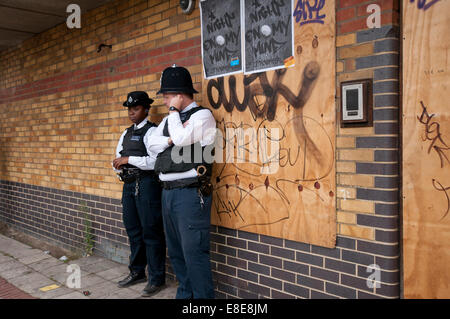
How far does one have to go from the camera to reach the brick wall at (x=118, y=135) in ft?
8.02

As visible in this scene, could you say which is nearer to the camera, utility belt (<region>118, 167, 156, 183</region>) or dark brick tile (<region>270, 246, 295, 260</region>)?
dark brick tile (<region>270, 246, 295, 260</region>)

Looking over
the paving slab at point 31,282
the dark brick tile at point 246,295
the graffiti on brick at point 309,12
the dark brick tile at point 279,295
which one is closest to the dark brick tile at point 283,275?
the dark brick tile at point 279,295

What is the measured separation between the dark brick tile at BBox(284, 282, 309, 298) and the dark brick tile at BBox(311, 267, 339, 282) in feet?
0.52

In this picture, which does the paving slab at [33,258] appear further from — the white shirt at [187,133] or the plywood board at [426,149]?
the plywood board at [426,149]

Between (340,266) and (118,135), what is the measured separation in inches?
121

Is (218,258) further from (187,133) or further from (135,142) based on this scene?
(135,142)

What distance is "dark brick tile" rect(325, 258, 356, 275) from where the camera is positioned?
8.58ft

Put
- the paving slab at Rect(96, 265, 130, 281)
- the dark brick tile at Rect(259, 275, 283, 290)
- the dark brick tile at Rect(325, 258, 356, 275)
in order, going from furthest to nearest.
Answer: the paving slab at Rect(96, 265, 130, 281)
the dark brick tile at Rect(259, 275, 283, 290)
the dark brick tile at Rect(325, 258, 356, 275)

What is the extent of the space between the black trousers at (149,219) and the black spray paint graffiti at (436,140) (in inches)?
96.9

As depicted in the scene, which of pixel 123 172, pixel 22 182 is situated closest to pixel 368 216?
pixel 123 172

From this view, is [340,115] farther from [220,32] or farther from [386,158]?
[220,32]

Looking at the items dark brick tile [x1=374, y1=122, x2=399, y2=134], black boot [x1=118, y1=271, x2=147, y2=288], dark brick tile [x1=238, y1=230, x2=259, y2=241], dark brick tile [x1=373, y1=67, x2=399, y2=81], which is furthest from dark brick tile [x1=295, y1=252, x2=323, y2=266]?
black boot [x1=118, y1=271, x2=147, y2=288]

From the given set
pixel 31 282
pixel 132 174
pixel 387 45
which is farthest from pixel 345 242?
pixel 31 282

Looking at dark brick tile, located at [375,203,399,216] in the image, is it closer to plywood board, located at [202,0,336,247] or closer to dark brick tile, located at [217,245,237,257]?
plywood board, located at [202,0,336,247]
